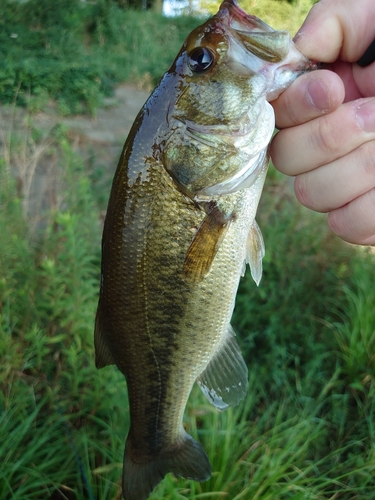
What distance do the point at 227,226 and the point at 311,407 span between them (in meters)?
1.89

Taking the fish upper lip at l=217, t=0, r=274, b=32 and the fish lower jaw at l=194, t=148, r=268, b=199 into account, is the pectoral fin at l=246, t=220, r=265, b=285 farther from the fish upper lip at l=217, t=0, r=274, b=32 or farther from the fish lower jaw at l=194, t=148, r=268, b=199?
the fish upper lip at l=217, t=0, r=274, b=32

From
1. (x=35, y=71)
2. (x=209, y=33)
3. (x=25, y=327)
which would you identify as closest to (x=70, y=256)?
(x=25, y=327)

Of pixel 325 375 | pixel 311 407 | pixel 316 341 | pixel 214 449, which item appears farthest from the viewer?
pixel 316 341

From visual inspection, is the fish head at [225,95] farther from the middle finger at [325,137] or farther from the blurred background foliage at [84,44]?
the blurred background foliage at [84,44]

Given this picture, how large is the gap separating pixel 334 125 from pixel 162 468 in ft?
4.20

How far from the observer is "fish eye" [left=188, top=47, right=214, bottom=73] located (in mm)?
1123

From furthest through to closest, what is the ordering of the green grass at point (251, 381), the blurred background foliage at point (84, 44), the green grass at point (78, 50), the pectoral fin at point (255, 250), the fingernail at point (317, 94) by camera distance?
the green grass at point (78, 50)
the blurred background foliage at point (84, 44)
the green grass at point (251, 381)
the pectoral fin at point (255, 250)
the fingernail at point (317, 94)

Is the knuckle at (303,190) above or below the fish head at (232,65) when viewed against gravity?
below

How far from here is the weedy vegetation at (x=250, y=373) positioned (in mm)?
1914

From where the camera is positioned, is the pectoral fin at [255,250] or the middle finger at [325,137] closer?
the middle finger at [325,137]

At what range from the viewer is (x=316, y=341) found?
120 inches

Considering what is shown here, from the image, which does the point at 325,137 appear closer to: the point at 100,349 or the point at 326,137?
the point at 326,137

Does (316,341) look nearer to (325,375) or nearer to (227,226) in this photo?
(325,375)

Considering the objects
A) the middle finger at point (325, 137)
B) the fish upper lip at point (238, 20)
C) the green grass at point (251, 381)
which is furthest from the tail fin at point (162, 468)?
the fish upper lip at point (238, 20)
